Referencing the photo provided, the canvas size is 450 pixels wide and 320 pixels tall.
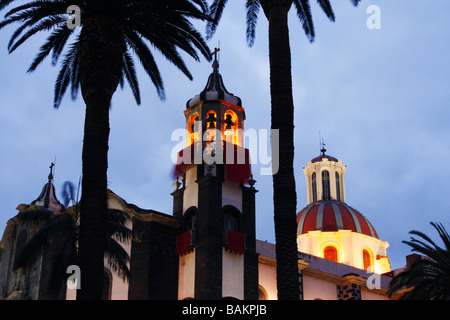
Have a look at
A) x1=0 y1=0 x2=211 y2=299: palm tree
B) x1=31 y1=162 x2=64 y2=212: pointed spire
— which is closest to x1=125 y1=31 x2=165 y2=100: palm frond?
x1=0 y1=0 x2=211 y2=299: palm tree

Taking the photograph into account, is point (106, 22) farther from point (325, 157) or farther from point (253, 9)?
point (325, 157)

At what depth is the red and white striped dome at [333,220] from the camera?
53438 millimetres

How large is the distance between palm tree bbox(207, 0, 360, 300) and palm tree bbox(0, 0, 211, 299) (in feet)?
10.5

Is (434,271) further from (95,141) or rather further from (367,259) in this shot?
(367,259)

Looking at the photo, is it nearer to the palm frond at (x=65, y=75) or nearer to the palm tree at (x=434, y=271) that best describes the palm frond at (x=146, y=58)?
the palm frond at (x=65, y=75)

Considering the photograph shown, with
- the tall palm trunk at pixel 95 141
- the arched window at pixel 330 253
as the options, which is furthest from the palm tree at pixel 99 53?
the arched window at pixel 330 253

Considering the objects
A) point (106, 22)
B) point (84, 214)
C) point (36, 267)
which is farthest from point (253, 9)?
point (36, 267)

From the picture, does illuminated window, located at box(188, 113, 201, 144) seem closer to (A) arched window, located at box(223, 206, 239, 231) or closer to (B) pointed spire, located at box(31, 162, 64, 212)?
(A) arched window, located at box(223, 206, 239, 231)

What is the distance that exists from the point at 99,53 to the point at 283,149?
596 centimetres

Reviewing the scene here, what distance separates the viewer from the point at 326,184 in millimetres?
59781

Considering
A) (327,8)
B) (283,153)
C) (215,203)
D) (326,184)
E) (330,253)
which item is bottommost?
(283,153)

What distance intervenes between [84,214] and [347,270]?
29319 millimetres

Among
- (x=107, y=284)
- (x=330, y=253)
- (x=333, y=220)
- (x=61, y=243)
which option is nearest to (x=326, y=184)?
(x=333, y=220)
